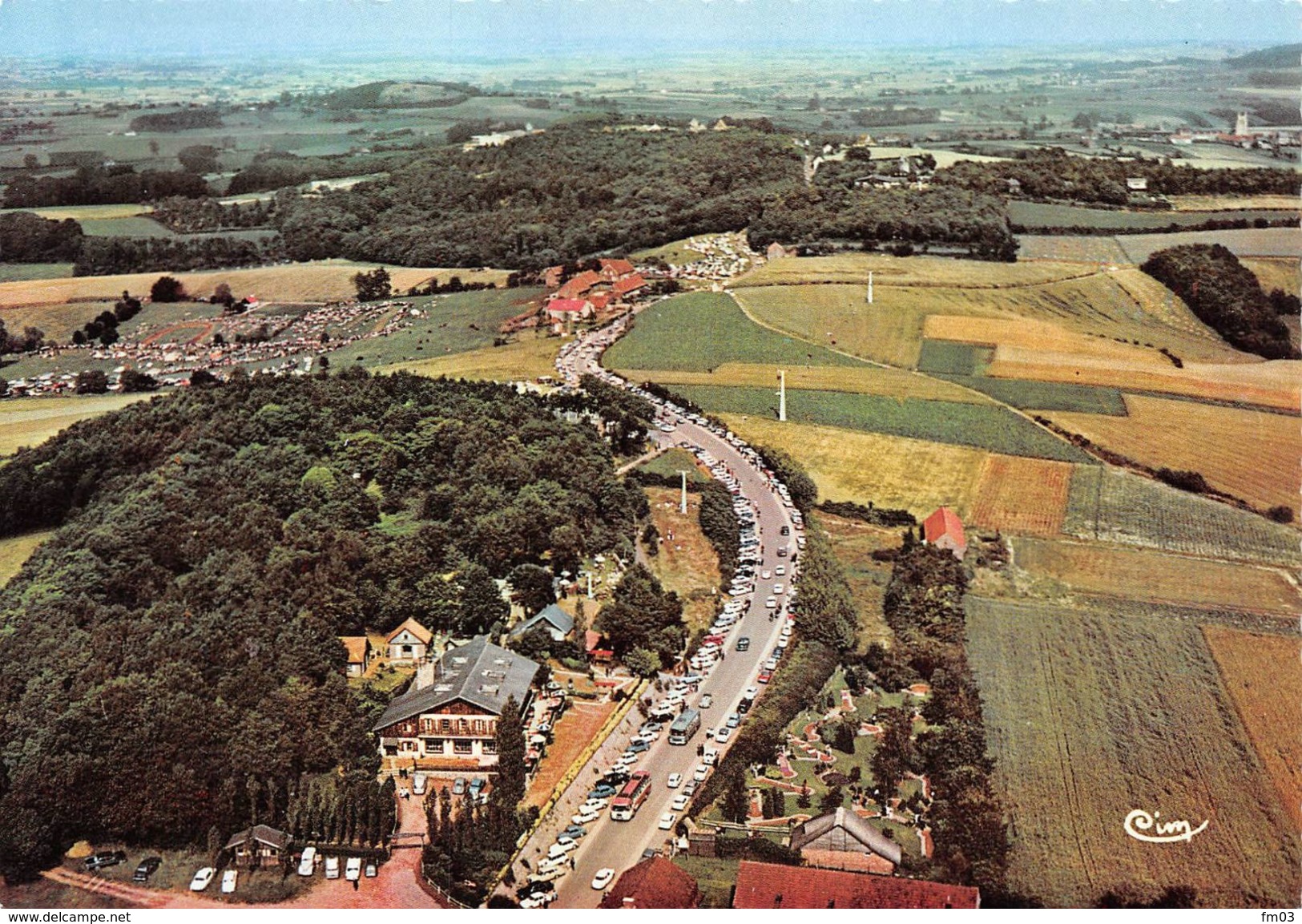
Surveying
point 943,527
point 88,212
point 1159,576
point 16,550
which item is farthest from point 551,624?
point 88,212

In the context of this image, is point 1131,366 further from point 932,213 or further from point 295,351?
point 295,351

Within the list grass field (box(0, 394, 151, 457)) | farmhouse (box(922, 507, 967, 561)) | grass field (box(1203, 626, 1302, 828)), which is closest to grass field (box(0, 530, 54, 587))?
grass field (box(0, 394, 151, 457))

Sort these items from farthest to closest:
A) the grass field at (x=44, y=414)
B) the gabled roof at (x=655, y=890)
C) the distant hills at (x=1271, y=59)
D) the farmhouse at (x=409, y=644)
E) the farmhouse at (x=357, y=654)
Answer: the distant hills at (x=1271, y=59)
the grass field at (x=44, y=414)
the farmhouse at (x=409, y=644)
the farmhouse at (x=357, y=654)
the gabled roof at (x=655, y=890)

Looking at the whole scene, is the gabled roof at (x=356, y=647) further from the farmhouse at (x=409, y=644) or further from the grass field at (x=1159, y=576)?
the grass field at (x=1159, y=576)

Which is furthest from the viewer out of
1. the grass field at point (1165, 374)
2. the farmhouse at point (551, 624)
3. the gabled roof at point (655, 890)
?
the grass field at point (1165, 374)

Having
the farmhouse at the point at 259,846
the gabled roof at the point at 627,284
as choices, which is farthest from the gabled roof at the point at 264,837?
the gabled roof at the point at 627,284

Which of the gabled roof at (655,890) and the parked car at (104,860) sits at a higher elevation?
the gabled roof at (655,890)
